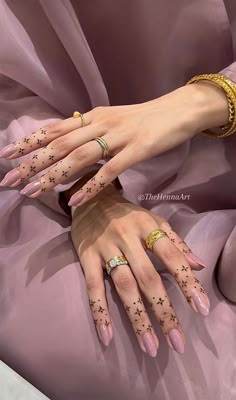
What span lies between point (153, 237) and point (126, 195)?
0.55 ft

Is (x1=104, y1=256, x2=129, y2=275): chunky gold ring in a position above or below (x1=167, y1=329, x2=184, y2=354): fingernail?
above

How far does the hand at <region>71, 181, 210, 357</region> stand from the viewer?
1.96 feet

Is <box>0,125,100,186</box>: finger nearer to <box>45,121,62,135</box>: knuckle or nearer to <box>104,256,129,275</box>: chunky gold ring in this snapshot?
<box>45,121,62,135</box>: knuckle

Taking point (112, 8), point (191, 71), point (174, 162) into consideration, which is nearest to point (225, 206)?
point (174, 162)

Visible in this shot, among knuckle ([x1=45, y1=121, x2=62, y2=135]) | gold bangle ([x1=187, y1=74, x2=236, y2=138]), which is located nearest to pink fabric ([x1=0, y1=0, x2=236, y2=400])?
gold bangle ([x1=187, y1=74, x2=236, y2=138])

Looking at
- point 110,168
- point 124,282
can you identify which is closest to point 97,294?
point 124,282

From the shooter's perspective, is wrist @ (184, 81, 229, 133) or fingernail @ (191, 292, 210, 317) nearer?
fingernail @ (191, 292, 210, 317)

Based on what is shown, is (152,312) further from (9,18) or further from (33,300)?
(9,18)

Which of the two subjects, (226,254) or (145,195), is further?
(145,195)

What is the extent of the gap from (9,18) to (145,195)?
0.33 metres

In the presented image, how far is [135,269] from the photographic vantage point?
0.62 m

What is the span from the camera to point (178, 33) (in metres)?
0.77

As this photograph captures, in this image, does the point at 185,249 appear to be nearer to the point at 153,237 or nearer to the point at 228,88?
the point at 153,237

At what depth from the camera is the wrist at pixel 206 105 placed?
0.69 m
